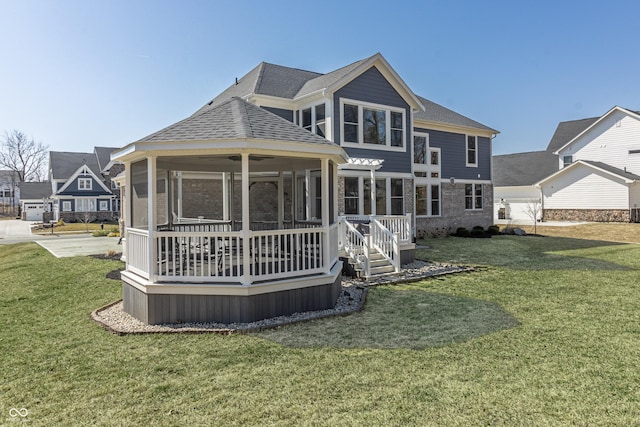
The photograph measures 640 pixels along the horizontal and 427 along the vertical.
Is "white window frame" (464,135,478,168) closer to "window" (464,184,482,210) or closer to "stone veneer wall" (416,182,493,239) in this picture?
"window" (464,184,482,210)

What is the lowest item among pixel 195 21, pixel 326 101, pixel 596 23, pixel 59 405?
pixel 59 405

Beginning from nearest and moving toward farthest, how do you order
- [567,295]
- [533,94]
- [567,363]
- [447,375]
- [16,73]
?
[447,375] < [567,363] < [567,295] < [16,73] < [533,94]

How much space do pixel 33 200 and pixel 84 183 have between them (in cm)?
1231

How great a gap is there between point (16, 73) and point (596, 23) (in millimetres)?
21366

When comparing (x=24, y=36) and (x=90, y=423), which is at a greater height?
(x=24, y=36)

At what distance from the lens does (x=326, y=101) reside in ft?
46.6

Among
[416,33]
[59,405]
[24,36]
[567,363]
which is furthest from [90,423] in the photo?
[416,33]

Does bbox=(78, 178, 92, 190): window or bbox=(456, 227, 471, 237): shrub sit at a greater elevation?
bbox=(78, 178, 92, 190): window

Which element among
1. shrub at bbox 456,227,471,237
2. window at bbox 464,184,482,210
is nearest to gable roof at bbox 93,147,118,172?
window at bbox 464,184,482,210

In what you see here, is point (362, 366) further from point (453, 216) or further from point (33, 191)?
point (33, 191)

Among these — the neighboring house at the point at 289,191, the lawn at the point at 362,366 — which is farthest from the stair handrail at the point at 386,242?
the lawn at the point at 362,366

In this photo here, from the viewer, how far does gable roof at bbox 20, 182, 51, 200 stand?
5191 centimetres

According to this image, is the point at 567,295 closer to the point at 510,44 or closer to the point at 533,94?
the point at 510,44

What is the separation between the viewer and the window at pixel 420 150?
19.2 meters
